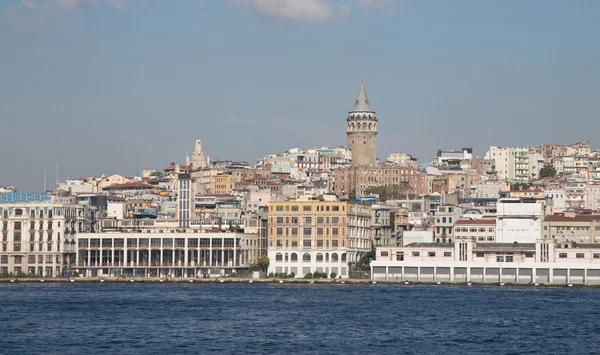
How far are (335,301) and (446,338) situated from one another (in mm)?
25159

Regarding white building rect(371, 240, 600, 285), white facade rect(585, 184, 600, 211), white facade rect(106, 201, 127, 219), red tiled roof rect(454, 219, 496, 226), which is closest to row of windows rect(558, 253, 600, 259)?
white building rect(371, 240, 600, 285)

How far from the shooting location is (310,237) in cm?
12181

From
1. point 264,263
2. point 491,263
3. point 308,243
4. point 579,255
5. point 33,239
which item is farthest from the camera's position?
point 264,263

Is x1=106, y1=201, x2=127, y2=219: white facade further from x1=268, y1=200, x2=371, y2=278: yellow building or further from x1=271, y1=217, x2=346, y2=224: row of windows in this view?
x1=268, y1=200, x2=371, y2=278: yellow building

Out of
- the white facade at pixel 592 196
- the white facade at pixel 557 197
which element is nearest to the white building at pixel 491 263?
the white facade at pixel 557 197

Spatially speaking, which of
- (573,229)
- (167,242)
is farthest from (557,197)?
(167,242)

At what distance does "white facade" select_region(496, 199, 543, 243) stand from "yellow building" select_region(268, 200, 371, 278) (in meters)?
13.8

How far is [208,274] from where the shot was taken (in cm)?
12038

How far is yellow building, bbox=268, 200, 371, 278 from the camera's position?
397ft

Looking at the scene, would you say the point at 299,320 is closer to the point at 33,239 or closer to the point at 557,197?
the point at 33,239

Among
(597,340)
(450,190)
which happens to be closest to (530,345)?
(597,340)

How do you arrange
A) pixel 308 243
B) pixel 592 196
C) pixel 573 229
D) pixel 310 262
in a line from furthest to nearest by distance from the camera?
pixel 592 196
pixel 573 229
pixel 308 243
pixel 310 262

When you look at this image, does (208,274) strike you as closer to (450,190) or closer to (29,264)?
(29,264)

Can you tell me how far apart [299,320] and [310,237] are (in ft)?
151
